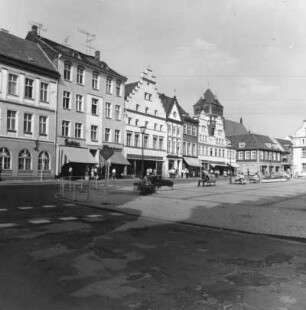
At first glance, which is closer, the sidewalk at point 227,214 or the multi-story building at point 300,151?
the sidewalk at point 227,214

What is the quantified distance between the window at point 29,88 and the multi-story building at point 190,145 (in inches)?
1232

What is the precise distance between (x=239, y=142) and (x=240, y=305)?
88258mm

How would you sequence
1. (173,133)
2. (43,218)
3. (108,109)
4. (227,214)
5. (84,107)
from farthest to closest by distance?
(173,133) → (108,109) → (84,107) → (227,214) → (43,218)

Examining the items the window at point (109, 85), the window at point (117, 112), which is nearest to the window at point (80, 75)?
the window at point (109, 85)

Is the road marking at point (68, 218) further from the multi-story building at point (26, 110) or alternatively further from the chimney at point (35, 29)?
the chimney at point (35, 29)

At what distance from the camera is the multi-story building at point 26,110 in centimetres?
3650

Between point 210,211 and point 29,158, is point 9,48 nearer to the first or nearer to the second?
point 29,158

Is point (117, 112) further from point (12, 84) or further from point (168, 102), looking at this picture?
point (12, 84)

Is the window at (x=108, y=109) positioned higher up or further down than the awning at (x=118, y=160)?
higher up

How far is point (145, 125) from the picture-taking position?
54.8 metres

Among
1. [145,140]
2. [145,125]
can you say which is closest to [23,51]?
[145,125]

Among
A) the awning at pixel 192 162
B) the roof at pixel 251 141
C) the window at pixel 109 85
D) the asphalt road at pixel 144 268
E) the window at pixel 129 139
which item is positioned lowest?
the asphalt road at pixel 144 268

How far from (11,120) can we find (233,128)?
7644cm

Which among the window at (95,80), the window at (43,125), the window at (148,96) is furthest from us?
the window at (148,96)
